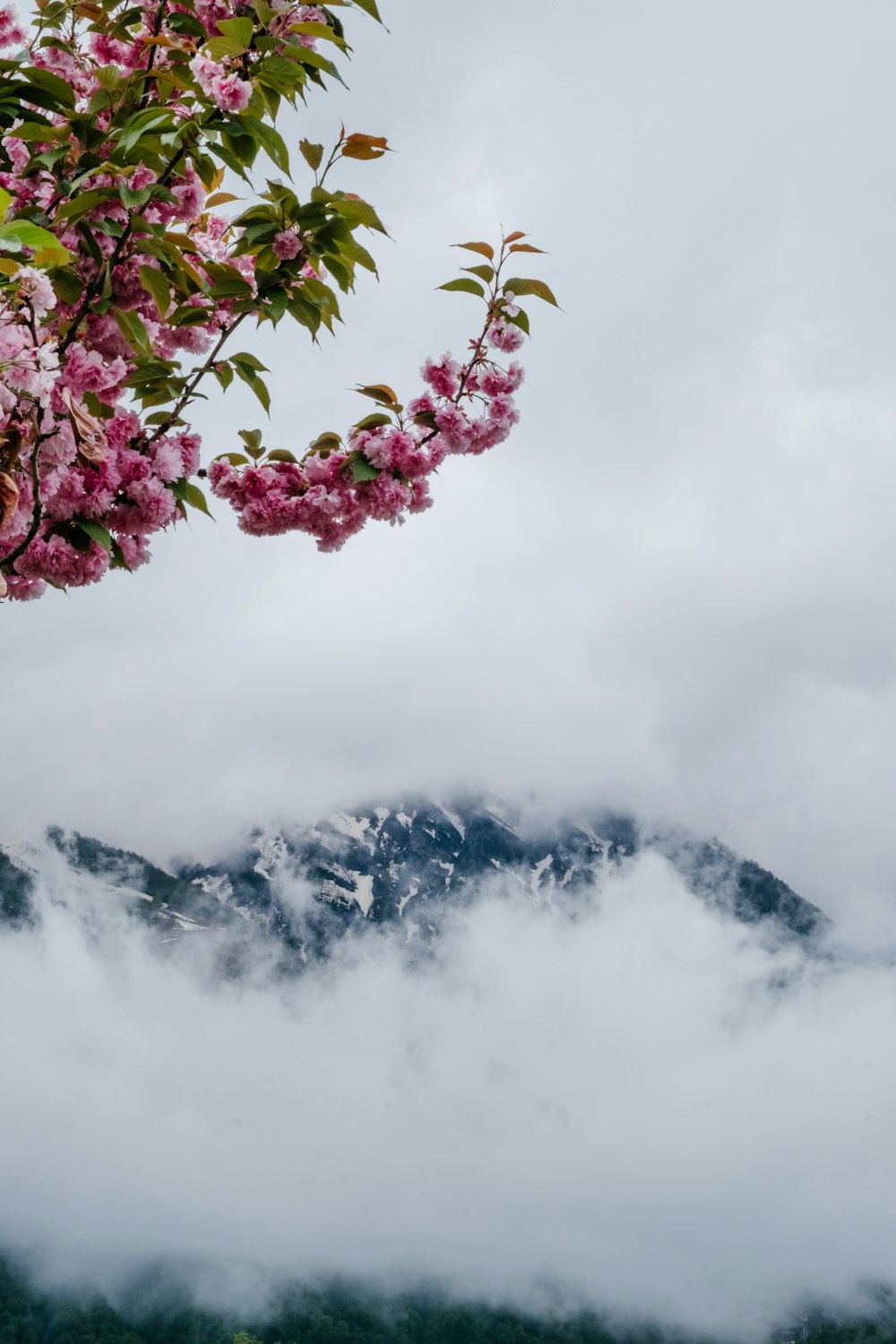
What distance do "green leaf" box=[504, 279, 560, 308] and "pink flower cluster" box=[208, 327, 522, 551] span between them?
1.68 feet

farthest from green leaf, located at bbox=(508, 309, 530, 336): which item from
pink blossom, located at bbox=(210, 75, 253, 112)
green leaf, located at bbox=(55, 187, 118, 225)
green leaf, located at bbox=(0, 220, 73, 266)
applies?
green leaf, located at bbox=(0, 220, 73, 266)

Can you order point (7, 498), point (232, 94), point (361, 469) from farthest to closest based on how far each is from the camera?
point (361, 469)
point (232, 94)
point (7, 498)

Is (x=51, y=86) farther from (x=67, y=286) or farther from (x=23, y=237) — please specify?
(x=23, y=237)

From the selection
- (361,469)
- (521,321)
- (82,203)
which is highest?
(521,321)

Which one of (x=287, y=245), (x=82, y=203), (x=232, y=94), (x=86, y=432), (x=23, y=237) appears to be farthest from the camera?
(x=287, y=245)

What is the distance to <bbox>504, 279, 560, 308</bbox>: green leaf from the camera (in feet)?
16.1

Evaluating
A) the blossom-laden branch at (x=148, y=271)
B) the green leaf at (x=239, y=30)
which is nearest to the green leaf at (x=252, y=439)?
the blossom-laden branch at (x=148, y=271)

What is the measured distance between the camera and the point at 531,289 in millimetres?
4977

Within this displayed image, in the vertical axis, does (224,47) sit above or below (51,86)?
above

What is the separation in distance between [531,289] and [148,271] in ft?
5.62

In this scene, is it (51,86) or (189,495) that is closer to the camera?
(51,86)

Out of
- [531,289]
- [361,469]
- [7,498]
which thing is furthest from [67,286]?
[531,289]

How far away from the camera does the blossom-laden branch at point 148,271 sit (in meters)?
3.96

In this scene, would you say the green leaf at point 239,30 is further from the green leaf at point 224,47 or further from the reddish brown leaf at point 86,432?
the reddish brown leaf at point 86,432
